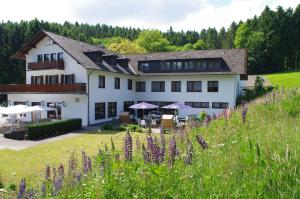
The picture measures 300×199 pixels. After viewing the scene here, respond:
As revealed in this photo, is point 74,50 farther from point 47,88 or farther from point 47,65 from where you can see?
point 47,88

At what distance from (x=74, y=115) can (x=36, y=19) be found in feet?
125

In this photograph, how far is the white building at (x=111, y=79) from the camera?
31.3 m

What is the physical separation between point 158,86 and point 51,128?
1600cm

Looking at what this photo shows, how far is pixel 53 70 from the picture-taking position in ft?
110

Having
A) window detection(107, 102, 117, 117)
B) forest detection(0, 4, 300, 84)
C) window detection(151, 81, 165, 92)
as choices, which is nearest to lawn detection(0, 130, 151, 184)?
window detection(107, 102, 117, 117)

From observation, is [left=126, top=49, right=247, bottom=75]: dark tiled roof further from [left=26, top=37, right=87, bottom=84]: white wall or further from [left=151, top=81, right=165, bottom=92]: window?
[left=26, top=37, right=87, bottom=84]: white wall

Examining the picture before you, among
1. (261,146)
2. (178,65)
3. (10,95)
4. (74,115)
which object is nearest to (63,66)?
(74,115)

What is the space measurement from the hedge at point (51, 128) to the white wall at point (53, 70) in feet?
15.4

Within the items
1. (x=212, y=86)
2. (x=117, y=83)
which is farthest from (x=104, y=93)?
(x=212, y=86)

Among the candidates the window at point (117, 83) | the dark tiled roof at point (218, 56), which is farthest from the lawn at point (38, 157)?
the dark tiled roof at point (218, 56)

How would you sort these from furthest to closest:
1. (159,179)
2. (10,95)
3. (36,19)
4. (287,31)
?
(287,31) → (36,19) → (10,95) → (159,179)

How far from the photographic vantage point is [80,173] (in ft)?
14.2

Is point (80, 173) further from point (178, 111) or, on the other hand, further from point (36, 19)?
point (36, 19)

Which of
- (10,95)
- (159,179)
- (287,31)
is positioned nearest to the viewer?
(159,179)
